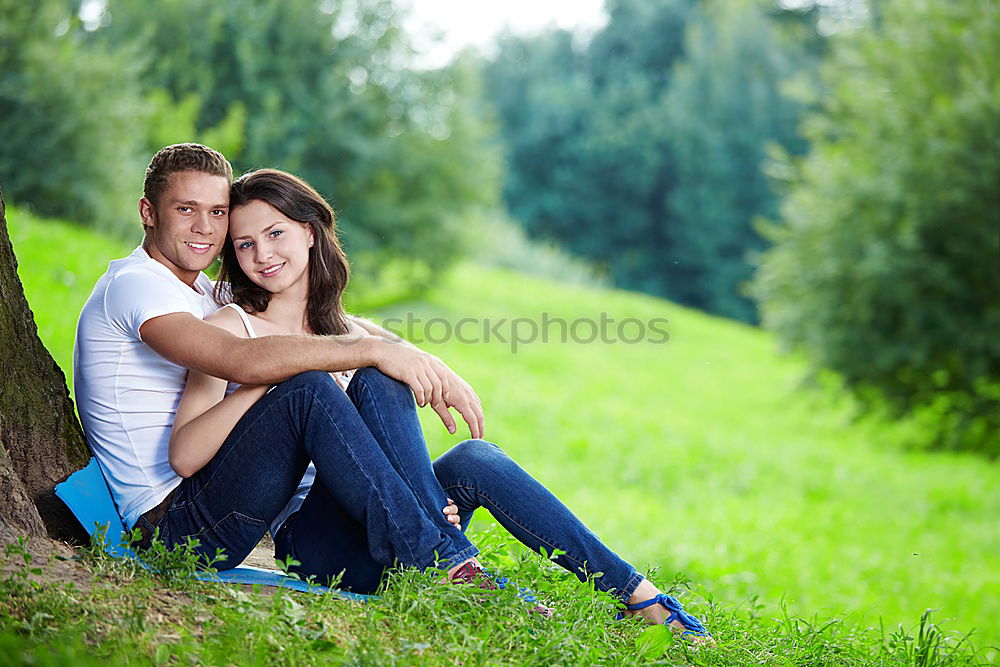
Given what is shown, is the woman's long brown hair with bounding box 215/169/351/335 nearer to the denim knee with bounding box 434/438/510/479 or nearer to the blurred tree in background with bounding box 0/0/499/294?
the denim knee with bounding box 434/438/510/479

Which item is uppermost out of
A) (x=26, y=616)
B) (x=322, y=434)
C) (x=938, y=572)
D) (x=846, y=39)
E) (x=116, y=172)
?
(x=846, y=39)

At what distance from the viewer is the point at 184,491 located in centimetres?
280

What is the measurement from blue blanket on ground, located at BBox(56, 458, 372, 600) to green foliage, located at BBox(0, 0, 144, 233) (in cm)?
1048

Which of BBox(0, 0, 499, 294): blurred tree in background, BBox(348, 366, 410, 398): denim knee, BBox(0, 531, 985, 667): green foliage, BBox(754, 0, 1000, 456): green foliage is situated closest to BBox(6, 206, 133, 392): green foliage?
BBox(348, 366, 410, 398): denim knee

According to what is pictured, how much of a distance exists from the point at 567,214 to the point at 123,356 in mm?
36686

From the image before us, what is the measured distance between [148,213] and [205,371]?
1.97 ft

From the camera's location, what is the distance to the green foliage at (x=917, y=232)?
13.0 meters

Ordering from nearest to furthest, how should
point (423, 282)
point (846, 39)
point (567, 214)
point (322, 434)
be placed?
point (322, 434) < point (846, 39) < point (423, 282) < point (567, 214)

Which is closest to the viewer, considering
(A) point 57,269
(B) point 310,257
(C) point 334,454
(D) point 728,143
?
(C) point 334,454

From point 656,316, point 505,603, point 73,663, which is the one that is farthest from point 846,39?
point 73,663

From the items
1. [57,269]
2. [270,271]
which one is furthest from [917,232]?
[270,271]

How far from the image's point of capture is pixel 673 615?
301 centimetres

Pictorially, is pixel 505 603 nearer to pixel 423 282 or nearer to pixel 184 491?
pixel 184 491

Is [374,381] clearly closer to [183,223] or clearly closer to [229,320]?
[229,320]
